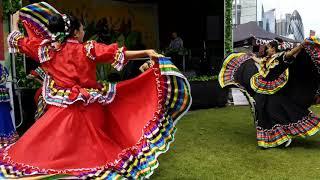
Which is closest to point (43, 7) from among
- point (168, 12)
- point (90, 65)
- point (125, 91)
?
point (90, 65)

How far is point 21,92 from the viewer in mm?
5535

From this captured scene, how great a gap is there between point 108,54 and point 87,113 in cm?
52

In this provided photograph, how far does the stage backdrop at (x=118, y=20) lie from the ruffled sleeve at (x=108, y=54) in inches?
277

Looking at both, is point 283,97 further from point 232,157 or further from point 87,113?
point 87,113

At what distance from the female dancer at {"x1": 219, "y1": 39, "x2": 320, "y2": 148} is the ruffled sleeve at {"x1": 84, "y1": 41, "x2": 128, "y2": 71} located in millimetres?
2287

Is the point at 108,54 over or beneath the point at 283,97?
over

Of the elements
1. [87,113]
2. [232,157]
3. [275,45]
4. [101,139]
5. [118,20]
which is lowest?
[232,157]

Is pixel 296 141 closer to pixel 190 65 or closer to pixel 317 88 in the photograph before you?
pixel 317 88

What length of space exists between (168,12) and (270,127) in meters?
8.10

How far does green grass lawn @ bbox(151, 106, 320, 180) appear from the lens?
152 inches

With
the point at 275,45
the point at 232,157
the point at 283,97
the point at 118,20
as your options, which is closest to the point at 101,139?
the point at 232,157

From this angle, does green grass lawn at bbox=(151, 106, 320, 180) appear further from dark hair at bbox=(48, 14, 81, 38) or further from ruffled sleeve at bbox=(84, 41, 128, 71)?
dark hair at bbox=(48, 14, 81, 38)

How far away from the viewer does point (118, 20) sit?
1214 centimetres

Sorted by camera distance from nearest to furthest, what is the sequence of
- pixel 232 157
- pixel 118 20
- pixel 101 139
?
pixel 101 139
pixel 232 157
pixel 118 20
